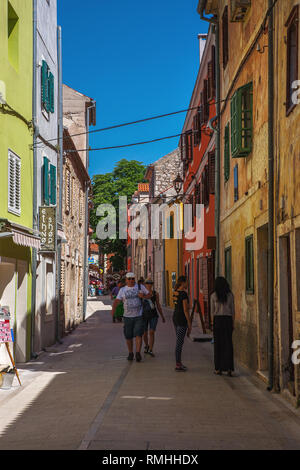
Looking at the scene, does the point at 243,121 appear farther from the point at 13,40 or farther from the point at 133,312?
the point at 13,40

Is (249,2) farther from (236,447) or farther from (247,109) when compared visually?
(236,447)

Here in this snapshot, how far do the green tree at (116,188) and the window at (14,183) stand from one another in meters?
40.0

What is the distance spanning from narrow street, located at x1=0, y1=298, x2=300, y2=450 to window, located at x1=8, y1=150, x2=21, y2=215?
323 cm

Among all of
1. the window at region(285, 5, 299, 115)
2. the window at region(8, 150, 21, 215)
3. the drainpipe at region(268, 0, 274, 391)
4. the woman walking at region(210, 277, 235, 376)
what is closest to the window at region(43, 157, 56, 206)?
the window at region(8, 150, 21, 215)

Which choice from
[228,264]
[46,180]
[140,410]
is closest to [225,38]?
[228,264]

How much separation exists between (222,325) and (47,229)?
557 centimetres

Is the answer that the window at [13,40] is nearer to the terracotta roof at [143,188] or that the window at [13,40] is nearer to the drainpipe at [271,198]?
the drainpipe at [271,198]

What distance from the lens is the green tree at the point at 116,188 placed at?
56.2 meters

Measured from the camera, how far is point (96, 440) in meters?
6.77

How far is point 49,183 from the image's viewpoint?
18.0 metres

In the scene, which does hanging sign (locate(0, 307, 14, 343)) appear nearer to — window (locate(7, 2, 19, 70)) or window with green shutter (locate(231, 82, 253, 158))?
window with green shutter (locate(231, 82, 253, 158))

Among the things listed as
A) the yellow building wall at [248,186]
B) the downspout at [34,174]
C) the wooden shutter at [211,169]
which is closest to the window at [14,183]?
the downspout at [34,174]

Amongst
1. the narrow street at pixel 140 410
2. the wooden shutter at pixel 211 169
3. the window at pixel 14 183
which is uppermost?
the wooden shutter at pixel 211 169

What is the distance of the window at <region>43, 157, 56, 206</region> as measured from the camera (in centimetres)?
1716
